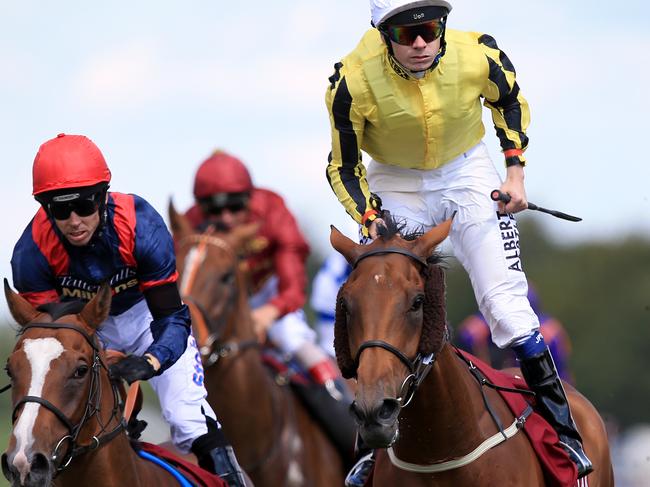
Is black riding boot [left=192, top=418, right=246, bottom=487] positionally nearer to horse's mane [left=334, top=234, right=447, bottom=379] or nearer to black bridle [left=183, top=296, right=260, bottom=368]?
horse's mane [left=334, top=234, right=447, bottom=379]

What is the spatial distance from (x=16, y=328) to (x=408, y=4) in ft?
7.75

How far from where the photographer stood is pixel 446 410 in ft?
22.4

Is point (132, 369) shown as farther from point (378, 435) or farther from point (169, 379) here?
point (378, 435)

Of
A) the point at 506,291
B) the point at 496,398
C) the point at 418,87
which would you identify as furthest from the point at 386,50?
the point at 496,398

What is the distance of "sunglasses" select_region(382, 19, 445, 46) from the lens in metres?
7.14

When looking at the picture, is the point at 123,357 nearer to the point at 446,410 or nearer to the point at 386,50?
the point at 446,410

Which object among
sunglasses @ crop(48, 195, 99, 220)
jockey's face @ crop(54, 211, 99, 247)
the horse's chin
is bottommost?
the horse's chin

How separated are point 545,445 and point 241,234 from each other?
4874 millimetres

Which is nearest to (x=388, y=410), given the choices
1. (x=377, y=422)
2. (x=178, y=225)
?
(x=377, y=422)

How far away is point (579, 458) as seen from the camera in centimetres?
743

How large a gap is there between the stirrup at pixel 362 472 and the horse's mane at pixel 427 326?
3.23 feet

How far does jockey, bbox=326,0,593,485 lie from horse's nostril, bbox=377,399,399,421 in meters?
1.28

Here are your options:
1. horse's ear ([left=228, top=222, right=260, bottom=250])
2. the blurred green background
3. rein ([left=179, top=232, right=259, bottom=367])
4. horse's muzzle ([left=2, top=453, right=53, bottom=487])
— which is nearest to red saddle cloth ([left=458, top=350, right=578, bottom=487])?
horse's muzzle ([left=2, top=453, right=53, bottom=487])

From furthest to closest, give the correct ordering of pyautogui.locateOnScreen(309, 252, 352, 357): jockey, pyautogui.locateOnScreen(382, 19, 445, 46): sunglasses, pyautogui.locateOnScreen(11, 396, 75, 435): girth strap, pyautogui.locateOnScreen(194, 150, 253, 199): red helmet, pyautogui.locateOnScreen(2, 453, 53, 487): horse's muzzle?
pyautogui.locateOnScreen(309, 252, 352, 357): jockey
pyautogui.locateOnScreen(194, 150, 253, 199): red helmet
pyautogui.locateOnScreen(382, 19, 445, 46): sunglasses
pyautogui.locateOnScreen(11, 396, 75, 435): girth strap
pyautogui.locateOnScreen(2, 453, 53, 487): horse's muzzle
